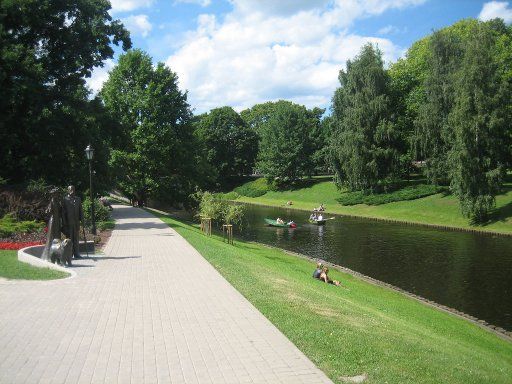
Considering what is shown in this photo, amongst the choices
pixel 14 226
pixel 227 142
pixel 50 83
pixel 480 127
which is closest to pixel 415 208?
pixel 480 127

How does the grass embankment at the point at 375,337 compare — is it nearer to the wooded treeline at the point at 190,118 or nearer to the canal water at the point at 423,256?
the canal water at the point at 423,256

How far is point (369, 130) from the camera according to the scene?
55188 millimetres

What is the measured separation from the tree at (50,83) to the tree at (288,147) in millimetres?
48269

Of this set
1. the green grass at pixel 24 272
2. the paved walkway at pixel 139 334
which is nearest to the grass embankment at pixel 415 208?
the paved walkway at pixel 139 334

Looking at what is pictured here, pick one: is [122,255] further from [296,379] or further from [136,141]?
[136,141]

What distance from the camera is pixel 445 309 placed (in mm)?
16219

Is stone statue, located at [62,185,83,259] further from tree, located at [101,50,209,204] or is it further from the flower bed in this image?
tree, located at [101,50,209,204]

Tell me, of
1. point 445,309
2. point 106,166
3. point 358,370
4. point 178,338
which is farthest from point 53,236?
point 106,166

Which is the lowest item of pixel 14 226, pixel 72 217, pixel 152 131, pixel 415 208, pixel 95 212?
pixel 415 208

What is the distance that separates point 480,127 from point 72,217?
3372cm

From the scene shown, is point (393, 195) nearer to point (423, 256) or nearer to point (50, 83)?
point (423, 256)

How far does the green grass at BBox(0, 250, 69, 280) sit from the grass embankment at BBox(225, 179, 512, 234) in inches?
1308

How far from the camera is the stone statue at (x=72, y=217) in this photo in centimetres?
1570

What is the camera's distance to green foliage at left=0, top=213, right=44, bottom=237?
19406 mm
